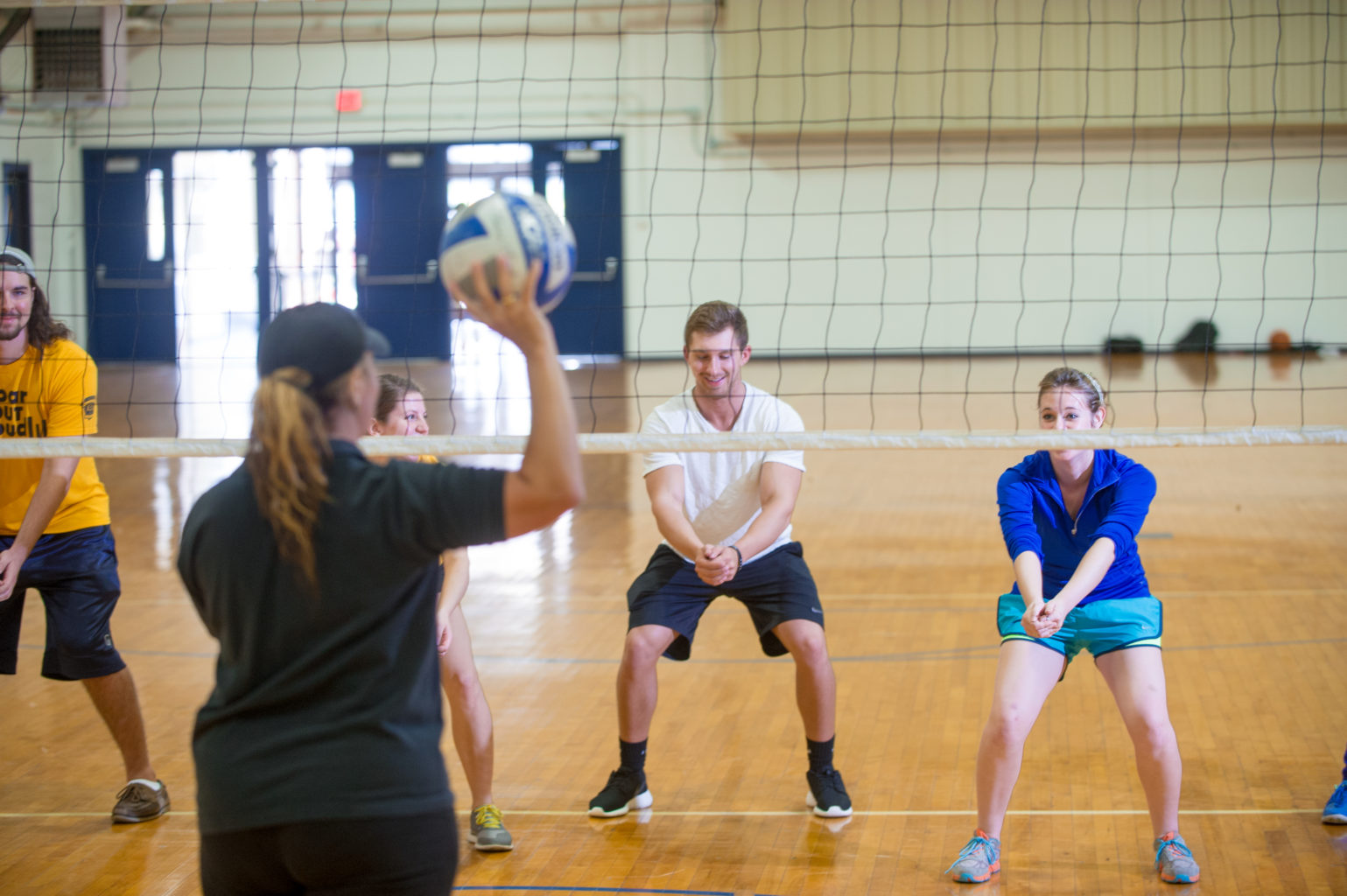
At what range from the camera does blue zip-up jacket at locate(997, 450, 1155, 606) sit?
3.07 m

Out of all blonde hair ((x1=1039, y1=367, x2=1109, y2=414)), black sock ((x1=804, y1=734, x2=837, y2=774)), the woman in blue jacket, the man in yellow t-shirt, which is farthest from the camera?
black sock ((x1=804, y1=734, x2=837, y2=774))

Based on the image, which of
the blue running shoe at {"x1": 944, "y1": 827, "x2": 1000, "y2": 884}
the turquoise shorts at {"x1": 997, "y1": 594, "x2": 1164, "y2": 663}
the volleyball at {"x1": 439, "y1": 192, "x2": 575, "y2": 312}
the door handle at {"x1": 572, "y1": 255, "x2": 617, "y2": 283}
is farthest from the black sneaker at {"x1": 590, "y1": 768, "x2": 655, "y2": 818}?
the door handle at {"x1": 572, "y1": 255, "x2": 617, "y2": 283}

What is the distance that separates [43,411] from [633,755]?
1.88 m

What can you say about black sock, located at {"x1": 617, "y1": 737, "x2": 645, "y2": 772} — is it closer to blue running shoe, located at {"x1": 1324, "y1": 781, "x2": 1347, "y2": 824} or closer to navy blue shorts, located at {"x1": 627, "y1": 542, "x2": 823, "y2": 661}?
navy blue shorts, located at {"x1": 627, "y1": 542, "x2": 823, "y2": 661}

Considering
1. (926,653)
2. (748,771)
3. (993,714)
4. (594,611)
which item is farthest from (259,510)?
(594,611)

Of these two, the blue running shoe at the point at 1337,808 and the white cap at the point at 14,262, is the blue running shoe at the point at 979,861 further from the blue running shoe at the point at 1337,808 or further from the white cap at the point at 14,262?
the white cap at the point at 14,262

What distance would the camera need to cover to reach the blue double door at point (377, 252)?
16141 mm

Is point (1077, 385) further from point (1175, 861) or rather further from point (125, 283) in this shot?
point (125, 283)

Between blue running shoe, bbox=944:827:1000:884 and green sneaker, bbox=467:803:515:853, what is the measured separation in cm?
114

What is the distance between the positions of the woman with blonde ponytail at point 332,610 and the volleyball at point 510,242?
0.51 feet

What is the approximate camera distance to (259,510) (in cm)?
156

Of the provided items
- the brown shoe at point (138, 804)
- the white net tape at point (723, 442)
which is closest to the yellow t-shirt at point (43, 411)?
the white net tape at point (723, 442)

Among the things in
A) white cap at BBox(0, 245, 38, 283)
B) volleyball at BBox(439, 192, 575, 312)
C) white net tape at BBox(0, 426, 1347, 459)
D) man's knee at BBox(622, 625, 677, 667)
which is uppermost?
white cap at BBox(0, 245, 38, 283)

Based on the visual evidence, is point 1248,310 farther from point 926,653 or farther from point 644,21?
point 926,653
